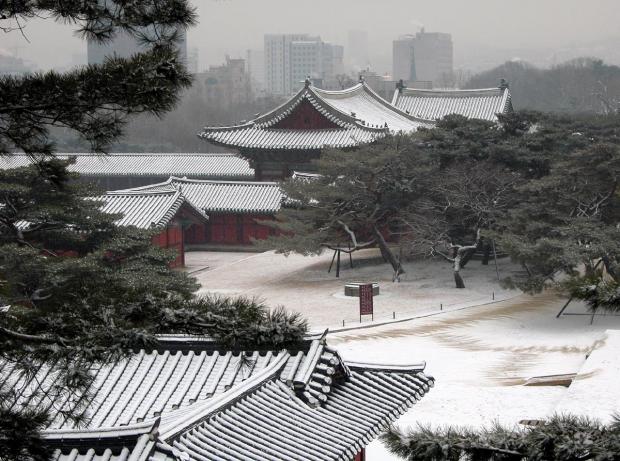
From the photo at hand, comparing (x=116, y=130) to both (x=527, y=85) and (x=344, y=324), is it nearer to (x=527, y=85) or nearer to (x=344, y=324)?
(x=344, y=324)

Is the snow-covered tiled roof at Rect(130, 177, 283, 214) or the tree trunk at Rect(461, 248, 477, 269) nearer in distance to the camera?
the tree trunk at Rect(461, 248, 477, 269)

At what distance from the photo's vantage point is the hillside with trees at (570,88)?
100188 mm

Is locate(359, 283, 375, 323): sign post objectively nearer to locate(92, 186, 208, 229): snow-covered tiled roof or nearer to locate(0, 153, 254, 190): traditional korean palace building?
locate(92, 186, 208, 229): snow-covered tiled roof

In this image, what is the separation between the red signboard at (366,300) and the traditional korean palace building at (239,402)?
12475 mm

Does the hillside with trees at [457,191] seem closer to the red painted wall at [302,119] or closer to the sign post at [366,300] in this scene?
the sign post at [366,300]

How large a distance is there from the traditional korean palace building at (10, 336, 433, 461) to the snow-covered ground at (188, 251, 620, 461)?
426cm

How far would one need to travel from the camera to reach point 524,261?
2627 cm

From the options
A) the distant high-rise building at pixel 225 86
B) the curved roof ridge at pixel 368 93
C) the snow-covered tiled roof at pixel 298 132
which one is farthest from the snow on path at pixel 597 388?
the distant high-rise building at pixel 225 86

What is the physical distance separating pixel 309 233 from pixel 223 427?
66.4 feet

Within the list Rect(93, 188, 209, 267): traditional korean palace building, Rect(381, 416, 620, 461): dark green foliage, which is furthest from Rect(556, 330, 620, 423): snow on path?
Rect(93, 188, 209, 267): traditional korean palace building

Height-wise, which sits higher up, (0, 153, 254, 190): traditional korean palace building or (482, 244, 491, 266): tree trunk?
(0, 153, 254, 190): traditional korean palace building

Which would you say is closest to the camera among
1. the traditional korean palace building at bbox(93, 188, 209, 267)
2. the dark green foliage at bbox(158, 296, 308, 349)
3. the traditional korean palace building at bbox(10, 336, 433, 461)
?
the traditional korean palace building at bbox(10, 336, 433, 461)

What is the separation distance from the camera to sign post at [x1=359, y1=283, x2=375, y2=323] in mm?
24844

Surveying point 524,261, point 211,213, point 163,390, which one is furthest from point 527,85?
point 163,390
